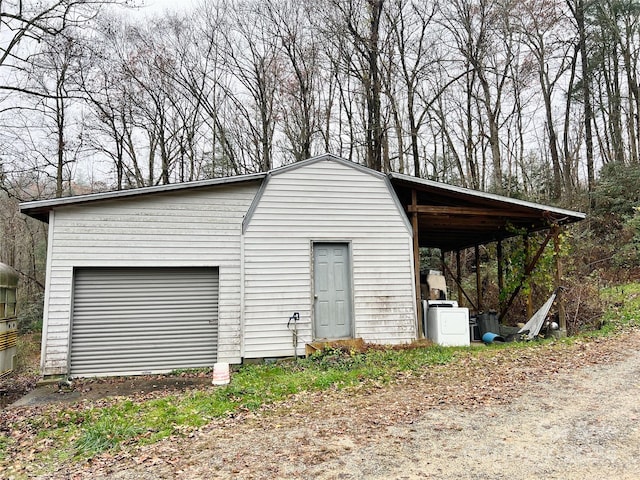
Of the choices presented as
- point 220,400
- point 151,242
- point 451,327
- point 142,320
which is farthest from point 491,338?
point 151,242

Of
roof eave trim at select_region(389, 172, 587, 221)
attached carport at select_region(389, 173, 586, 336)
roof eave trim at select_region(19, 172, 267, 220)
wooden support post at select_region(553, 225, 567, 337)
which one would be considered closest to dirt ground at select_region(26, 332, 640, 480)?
wooden support post at select_region(553, 225, 567, 337)

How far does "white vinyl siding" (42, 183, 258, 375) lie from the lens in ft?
22.6

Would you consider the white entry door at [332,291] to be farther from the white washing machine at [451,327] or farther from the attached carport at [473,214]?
the white washing machine at [451,327]

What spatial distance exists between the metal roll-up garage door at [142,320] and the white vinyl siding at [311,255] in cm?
86

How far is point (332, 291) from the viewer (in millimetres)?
7918

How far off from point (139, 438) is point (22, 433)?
1.52 metres

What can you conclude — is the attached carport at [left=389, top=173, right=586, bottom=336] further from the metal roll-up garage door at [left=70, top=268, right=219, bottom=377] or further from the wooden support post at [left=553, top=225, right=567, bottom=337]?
the metal roll-up garage door at [left=70, top=268, right=219, bottom=377]

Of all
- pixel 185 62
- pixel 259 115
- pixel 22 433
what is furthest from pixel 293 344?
pixel 185 62

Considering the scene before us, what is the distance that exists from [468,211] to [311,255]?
3436 millimetres

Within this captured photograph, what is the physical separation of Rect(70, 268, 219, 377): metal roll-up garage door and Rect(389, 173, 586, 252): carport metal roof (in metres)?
4.28

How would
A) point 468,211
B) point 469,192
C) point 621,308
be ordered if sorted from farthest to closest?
point 621,308, point 468,211, point 469,192

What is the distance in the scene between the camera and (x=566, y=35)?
17266 millimetres

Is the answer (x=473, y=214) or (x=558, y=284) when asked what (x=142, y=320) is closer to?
(x=473, y=214)

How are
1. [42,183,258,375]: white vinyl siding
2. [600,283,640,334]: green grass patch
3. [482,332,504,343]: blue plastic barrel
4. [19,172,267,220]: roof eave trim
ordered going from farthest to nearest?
[482,332,504,343]: blue plastic barrel
[600,283,640,334]: green grass patch
[42,183,258,375]: white vinyl siding
[19,172,267,220]: roof eave trim
